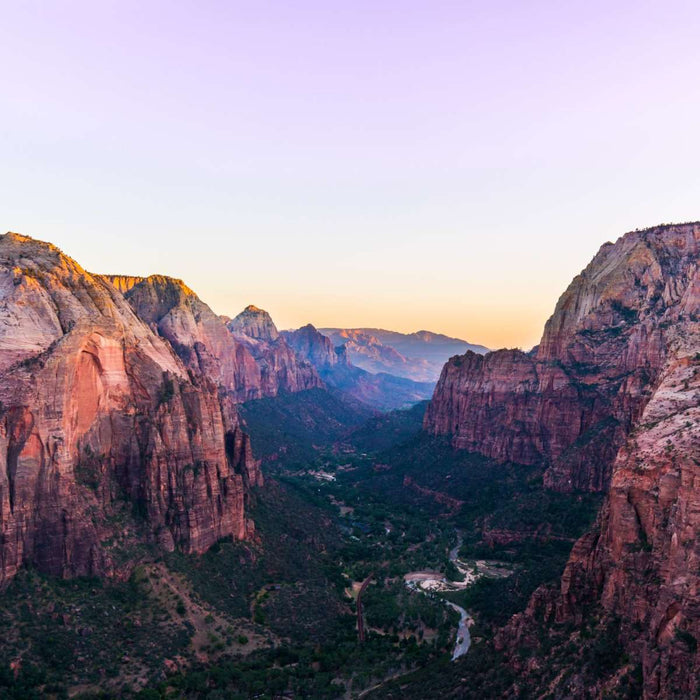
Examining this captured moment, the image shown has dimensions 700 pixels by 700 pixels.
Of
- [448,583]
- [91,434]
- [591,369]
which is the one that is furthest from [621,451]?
[591,369]

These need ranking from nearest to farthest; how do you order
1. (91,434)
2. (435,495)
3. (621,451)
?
(621,451), (91,434), (435,495)

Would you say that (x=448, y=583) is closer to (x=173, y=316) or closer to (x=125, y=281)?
(x=173, y=316)

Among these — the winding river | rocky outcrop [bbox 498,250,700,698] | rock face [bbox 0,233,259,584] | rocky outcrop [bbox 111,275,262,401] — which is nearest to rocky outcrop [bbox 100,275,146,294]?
rocky outcrop [bbox 111,275,262,401]

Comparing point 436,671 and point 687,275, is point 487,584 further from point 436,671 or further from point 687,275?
point 687,275

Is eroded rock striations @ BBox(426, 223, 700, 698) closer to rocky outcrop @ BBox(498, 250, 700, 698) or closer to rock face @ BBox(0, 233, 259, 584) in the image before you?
rocky outcrop @ BBox(498, 250, 700, 698)

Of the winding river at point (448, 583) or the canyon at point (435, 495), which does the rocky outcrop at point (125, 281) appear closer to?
the canyon at point (435, 495)

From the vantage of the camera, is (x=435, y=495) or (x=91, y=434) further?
(x=435, y=495)

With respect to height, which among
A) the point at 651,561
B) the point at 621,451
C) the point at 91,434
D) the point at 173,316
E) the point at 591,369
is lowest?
the point at 651,561
